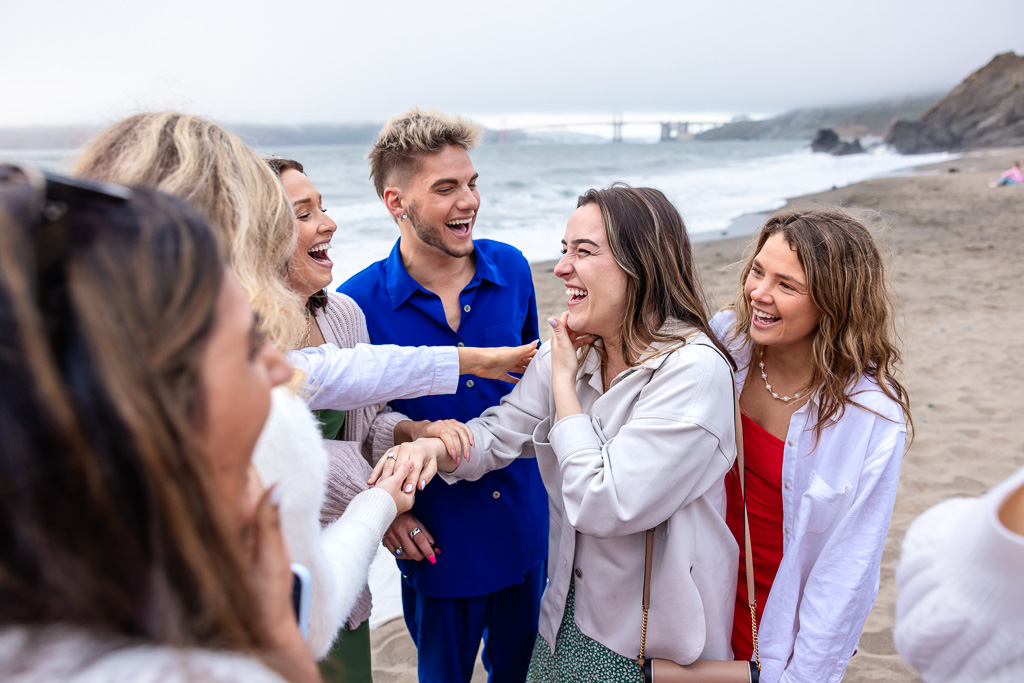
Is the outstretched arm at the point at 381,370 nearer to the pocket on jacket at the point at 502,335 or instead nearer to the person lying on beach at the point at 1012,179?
the pocket on jacket at the point at 502,335

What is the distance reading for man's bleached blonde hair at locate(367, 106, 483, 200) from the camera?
3.00 metres

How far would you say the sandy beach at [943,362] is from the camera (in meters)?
3.50

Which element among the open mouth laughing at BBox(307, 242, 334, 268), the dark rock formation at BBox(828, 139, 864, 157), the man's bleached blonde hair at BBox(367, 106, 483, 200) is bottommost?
the open mouth laughing at BBox(307, 242, 334, 268)

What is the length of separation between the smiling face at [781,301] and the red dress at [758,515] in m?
0.36

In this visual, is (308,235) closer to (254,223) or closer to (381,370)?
(381,370)

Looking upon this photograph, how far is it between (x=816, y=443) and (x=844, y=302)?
0.53m

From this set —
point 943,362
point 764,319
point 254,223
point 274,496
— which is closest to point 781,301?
point 764,319

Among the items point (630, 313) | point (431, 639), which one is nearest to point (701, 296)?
point (630, 313)

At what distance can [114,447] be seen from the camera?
0.61m

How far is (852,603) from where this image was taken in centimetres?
202

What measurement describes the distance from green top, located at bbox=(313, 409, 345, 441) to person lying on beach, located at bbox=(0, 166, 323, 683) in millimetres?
1582

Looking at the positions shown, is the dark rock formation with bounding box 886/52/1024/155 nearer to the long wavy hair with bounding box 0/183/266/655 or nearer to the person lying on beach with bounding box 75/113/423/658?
the person lying on beach with bounding box 75/113/423/658

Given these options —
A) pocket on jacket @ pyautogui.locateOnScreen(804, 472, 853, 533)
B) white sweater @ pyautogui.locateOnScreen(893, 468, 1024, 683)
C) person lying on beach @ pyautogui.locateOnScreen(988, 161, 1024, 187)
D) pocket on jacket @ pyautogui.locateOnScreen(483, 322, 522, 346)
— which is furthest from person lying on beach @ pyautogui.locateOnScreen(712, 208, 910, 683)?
person lying on beach @ pyautogui.locateOnScreen(988, 161, 1024, 187)

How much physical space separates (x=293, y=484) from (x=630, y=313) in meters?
1.42
